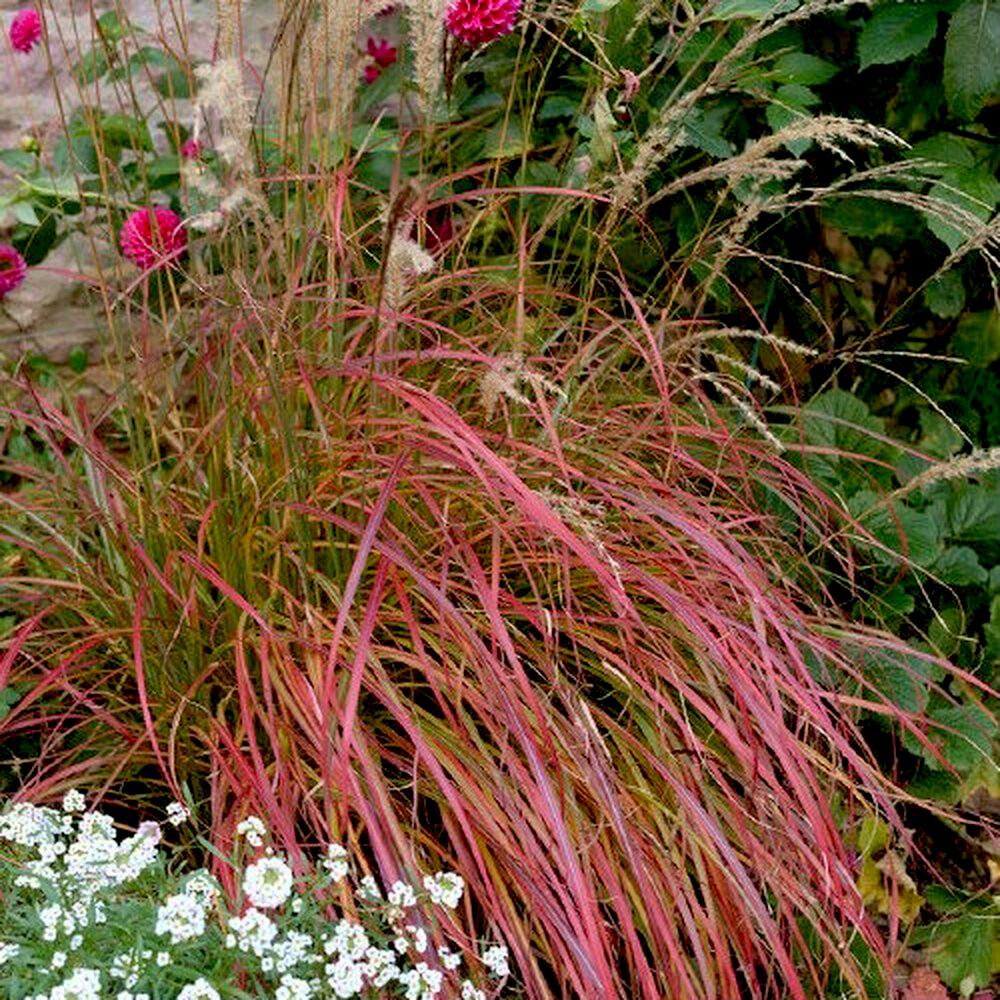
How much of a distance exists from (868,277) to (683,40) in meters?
1.17

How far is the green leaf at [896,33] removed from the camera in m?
2.62

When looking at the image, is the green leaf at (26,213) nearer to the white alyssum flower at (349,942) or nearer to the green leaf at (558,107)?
the green leaf at (558,107)

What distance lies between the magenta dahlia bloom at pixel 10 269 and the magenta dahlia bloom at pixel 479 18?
2.79 ft

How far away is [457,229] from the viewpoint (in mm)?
2818

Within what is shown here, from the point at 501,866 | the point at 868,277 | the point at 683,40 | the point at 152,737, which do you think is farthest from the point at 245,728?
the point at 868,277

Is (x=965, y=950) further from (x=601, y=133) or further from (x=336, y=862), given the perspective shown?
(x=601, y=133)

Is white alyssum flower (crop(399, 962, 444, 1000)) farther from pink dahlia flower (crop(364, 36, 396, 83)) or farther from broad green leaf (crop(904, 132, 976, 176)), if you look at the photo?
pink dahlia flower (crop(364, 36, 396, 83))

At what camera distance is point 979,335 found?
10.4 ft

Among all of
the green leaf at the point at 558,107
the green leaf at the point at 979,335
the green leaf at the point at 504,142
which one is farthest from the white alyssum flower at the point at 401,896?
the green leaf at the point at 979,335

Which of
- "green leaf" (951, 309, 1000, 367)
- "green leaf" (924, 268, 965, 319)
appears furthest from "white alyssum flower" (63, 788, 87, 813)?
"green leaf" (951, 309, 1000, 367)

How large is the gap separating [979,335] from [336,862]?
1.96m

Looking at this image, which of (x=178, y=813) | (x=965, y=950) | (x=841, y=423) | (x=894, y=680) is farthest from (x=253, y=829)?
(x=841, y=423)

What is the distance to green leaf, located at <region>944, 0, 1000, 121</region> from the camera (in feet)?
8.46

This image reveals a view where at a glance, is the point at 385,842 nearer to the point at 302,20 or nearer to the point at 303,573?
the point at 303,573
